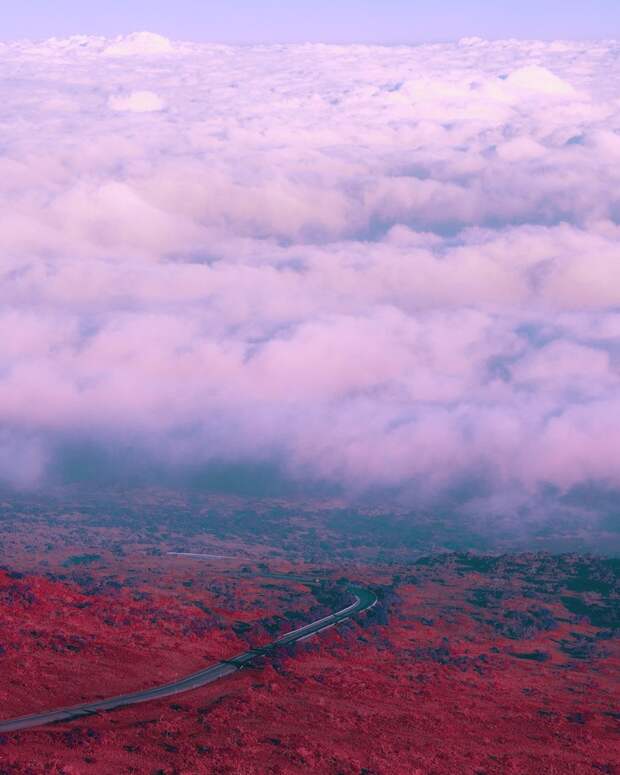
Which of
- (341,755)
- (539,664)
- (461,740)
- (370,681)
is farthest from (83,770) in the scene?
(539,664)

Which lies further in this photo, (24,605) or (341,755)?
(24,605)

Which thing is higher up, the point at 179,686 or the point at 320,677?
the point at 320,677

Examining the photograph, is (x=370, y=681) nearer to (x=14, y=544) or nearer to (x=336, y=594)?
(x=336, y=594)

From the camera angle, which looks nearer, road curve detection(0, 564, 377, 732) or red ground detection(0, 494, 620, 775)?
red ground detection(0, 494, 620, 775)

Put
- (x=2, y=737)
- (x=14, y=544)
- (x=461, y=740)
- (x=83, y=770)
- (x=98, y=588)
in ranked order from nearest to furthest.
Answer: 1. (x=83, y=770)
2. (x=2, y=737)
3. (x=461, y=740)
4. (x=98, y=588)
5. (x=14, y=544)

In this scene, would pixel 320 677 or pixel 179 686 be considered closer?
pixel 179 686

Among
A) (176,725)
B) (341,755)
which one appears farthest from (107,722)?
(341,755)

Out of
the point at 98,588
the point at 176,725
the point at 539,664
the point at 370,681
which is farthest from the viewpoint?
the point at 98,588

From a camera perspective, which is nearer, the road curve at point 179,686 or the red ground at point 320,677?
the red ground at point 320,677
